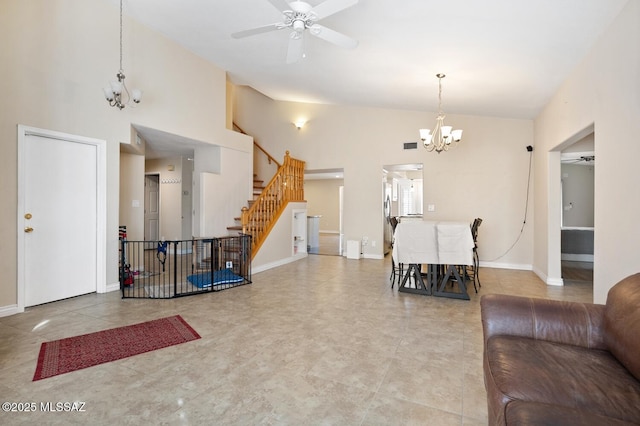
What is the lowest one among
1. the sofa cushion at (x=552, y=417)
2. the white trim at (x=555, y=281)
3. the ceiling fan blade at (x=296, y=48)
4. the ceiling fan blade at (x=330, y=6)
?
the white trim at (x=555, y=281)

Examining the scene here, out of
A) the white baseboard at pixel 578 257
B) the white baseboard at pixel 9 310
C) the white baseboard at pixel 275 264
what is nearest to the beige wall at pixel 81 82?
the white baseboard at pixel 9 310

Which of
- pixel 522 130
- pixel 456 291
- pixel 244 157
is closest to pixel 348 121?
pixel 244 157

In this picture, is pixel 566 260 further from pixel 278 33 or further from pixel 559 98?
pixel 278 33

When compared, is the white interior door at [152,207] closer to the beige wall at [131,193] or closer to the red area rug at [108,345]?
the beige wall at [131,193]

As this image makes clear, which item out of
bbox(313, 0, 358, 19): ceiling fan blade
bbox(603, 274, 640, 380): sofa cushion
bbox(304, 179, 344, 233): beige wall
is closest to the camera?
bbox(603, 274, 640, 380): sofa cushion

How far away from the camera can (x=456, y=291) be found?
15.2 feet

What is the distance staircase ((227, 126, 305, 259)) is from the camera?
5.86m

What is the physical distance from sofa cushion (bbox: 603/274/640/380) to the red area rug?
294cm

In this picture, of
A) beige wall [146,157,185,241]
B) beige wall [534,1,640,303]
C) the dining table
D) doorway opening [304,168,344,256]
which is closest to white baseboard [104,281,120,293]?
beige wall [146,157,185,241]

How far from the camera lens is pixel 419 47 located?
12.0ft

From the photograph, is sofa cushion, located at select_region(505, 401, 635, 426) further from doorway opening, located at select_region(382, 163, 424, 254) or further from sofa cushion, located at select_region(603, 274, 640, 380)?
doorway opening, located at select_region(382, 163, 424, 254)

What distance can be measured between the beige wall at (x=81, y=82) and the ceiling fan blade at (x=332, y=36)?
3.09 m

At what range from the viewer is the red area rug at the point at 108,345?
237cm

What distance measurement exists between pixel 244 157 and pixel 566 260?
25.3 ft
